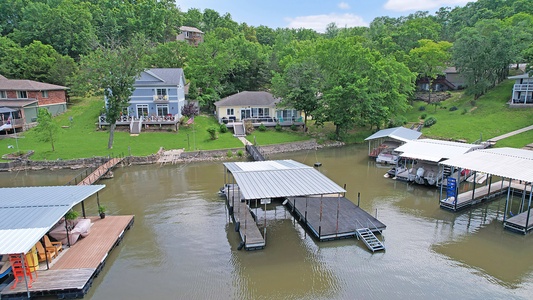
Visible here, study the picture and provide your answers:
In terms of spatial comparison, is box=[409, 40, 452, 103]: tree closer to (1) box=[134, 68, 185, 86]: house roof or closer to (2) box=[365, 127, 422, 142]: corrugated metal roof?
(2) box=[365, 127, 422, 142]: corrugated metal roof

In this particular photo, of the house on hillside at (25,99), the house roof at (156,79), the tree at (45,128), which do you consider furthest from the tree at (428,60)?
the house on hillside at (25,99)

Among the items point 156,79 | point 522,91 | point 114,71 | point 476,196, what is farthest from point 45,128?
point 522,91

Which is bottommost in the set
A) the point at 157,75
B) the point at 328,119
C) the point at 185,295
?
the point at 185,295

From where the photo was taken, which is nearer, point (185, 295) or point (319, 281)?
point (185, 295)

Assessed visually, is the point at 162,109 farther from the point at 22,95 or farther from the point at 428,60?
the point at 428,60

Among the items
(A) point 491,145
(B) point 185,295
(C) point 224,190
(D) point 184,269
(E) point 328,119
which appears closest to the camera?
(B) point 185,295

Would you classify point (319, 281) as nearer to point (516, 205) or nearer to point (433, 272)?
point (433, 272)

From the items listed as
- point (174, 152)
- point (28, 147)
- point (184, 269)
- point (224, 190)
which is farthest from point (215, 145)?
point (184, 269)
